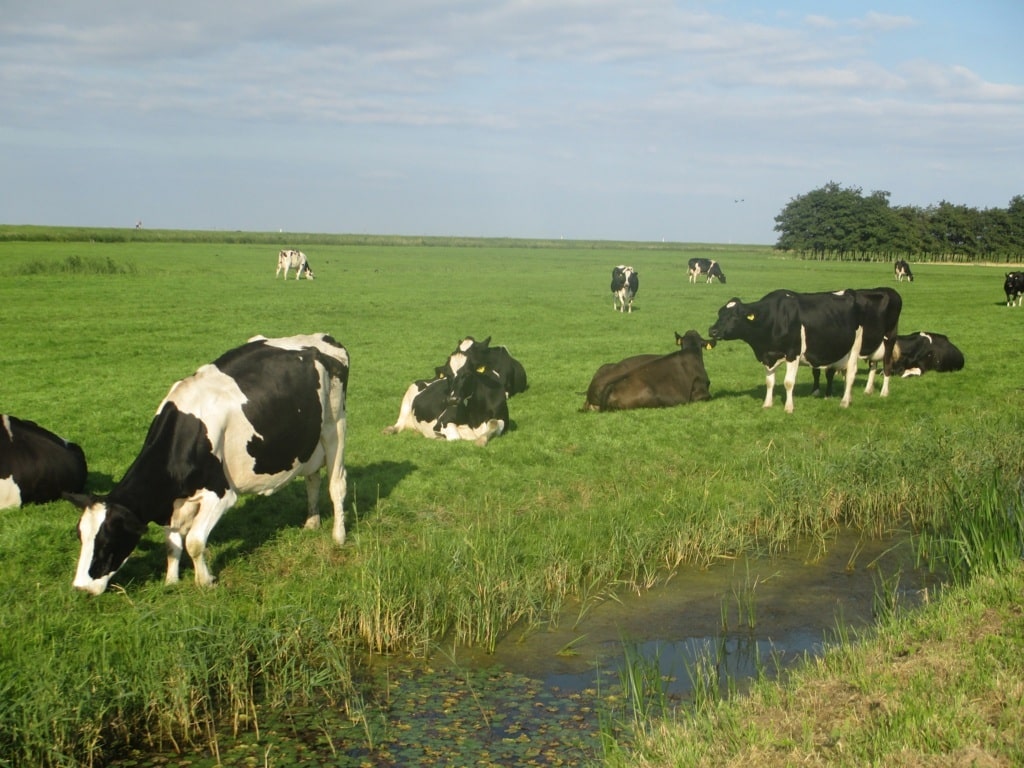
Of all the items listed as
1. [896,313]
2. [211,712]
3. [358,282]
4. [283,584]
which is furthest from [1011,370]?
[358,282]

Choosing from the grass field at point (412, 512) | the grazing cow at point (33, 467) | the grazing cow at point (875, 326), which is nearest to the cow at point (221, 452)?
the grass field at point (412, 512)

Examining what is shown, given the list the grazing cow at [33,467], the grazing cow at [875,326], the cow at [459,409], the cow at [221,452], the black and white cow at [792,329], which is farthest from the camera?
the grazing cow at [875,326]

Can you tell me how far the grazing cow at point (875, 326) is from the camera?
58.6ft

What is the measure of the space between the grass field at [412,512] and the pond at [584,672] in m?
0.29

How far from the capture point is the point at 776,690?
6.41 metres

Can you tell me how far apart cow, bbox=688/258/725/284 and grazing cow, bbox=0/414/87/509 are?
44186 mm

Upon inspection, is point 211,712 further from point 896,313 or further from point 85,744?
point 896,313

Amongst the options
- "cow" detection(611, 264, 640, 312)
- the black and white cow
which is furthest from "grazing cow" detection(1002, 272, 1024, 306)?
the black and white cow

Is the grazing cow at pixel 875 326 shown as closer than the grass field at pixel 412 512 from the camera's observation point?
No

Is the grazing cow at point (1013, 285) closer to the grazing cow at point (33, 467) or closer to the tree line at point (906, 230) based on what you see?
the grazing cow at point (33, 467)

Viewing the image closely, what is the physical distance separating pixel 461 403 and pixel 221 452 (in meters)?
5.83

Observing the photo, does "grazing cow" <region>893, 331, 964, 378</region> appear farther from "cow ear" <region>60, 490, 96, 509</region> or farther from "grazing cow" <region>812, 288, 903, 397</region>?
"cow ear" <region>60, 490, 96, 509</region>

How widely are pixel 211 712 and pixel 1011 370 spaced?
19.5 metres

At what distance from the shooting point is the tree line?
99125 millimetres
